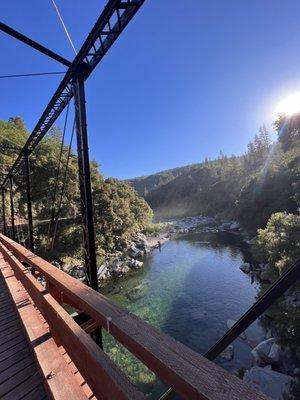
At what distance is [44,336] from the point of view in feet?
8.91

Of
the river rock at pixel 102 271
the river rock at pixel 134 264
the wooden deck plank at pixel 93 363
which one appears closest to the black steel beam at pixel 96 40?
the wooden deck plank at pixel 93 363

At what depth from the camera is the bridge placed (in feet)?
3.39

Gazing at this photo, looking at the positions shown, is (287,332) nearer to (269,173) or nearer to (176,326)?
(176,326)

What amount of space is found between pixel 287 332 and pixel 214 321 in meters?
4.01

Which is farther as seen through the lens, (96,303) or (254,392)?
(96,303)

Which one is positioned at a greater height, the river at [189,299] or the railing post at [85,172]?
the railing post at [85,172]

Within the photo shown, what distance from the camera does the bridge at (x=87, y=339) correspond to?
103cm

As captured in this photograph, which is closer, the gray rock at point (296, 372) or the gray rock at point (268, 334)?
the gray rock at point (296, 372)

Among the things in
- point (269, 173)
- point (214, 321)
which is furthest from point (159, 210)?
point (214, 321)

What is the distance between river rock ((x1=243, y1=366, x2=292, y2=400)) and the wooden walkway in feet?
22.4

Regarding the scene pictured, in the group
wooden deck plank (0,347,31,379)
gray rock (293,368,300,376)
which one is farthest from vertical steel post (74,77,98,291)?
gray rock (293,368,300,376)

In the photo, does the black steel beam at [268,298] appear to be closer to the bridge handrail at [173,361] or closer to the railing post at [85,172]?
the bridge handrail at [173,361]

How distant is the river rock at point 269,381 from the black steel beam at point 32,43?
9499mm

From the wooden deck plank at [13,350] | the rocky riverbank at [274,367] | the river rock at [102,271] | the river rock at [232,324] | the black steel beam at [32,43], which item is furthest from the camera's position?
the river rock at [102,271]
